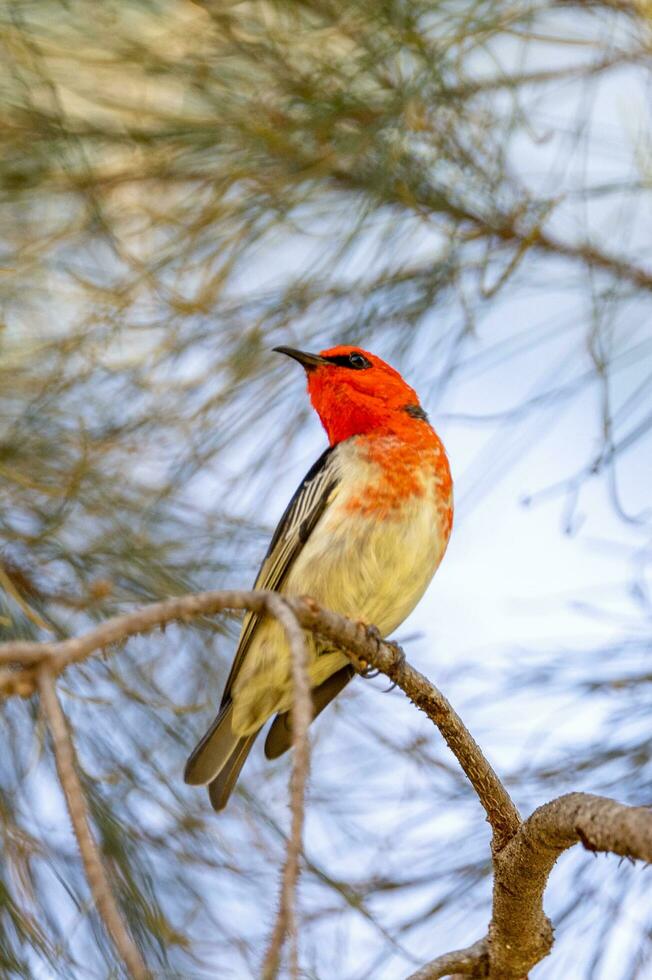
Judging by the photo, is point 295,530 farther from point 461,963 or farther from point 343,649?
point 461,963

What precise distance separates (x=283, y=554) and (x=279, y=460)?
292 mm

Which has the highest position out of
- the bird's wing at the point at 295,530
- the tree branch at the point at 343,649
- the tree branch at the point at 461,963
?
the bird's wing at the point at 295,530

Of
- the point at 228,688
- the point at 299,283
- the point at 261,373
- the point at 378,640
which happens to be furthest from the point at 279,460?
the point at 378,640

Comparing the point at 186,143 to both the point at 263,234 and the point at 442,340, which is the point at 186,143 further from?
the point at 442,340

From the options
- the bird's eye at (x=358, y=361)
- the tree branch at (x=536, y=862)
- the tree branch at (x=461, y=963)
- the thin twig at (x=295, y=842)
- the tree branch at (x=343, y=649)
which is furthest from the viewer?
the bird's eye at (x=358, y=361)

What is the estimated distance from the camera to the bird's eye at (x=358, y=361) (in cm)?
304

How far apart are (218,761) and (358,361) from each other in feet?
3.35

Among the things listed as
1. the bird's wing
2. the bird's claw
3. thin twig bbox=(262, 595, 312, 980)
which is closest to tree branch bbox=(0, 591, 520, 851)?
the bird's claw

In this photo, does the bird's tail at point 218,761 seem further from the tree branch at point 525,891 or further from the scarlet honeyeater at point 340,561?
the tree branch at point 525,891

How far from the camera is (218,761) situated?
253 centimetres

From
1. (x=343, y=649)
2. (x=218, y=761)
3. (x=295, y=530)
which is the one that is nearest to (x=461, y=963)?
(x=343, y=649)

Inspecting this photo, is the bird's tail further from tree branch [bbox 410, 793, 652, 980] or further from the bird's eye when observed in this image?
the bird's eye

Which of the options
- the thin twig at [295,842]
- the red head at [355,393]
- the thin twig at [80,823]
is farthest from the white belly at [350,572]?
the thin twig at [80,823]

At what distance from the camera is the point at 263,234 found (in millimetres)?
2812
